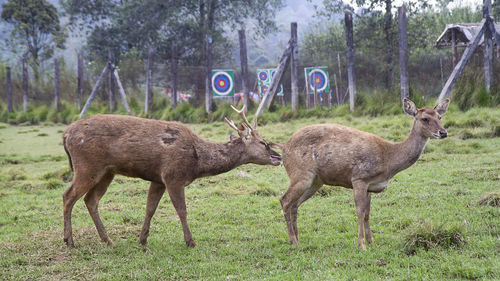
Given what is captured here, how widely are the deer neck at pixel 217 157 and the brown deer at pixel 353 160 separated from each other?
3.00ft

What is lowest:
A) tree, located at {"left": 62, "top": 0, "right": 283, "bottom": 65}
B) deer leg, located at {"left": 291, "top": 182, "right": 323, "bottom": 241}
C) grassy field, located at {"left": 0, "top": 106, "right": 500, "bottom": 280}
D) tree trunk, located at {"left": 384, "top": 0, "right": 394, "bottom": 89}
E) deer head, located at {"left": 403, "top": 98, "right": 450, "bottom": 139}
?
grassy field, located at {"left": 0, "top": 106, "right": 500, "bottom": 280}

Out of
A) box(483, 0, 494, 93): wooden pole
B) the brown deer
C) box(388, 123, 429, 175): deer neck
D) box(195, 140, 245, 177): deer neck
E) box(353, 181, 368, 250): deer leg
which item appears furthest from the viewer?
box(483, 0, 494, 93): wooden pole

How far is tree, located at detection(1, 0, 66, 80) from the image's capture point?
40250 millimetres

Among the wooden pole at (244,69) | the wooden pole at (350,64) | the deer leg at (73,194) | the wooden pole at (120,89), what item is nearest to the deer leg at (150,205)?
the deer leg at (73,194)

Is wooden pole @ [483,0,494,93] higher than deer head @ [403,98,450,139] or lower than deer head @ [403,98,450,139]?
higher

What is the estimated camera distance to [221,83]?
22547mm

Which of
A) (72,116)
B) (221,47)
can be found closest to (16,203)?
(72,116)

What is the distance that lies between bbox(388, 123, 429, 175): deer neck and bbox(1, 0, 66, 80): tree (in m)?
37.3

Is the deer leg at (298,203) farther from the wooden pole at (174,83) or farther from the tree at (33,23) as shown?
the tree at (33,23)

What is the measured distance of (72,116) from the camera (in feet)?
77.1

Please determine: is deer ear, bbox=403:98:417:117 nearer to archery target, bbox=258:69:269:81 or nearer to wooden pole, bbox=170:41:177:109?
wooden pole, bbox=170:41:177:109

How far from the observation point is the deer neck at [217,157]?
720 centimetres

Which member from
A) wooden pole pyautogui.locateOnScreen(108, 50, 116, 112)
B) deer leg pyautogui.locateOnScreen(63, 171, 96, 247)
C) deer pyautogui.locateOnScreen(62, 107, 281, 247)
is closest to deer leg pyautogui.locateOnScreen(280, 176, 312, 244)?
deer pyautogui.locateOnScreen(62, 107, 281, 247)

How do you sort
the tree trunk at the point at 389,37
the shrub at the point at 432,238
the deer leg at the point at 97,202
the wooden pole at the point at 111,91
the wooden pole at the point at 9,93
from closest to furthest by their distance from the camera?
1. the shrub at the point at 432,238
2. the deer leg at the point at 97,202
3. the tree trunk at the point at 389,37
4. the wooden pole at the point at 111,91
5. the wooden pole at the point at 9,93
